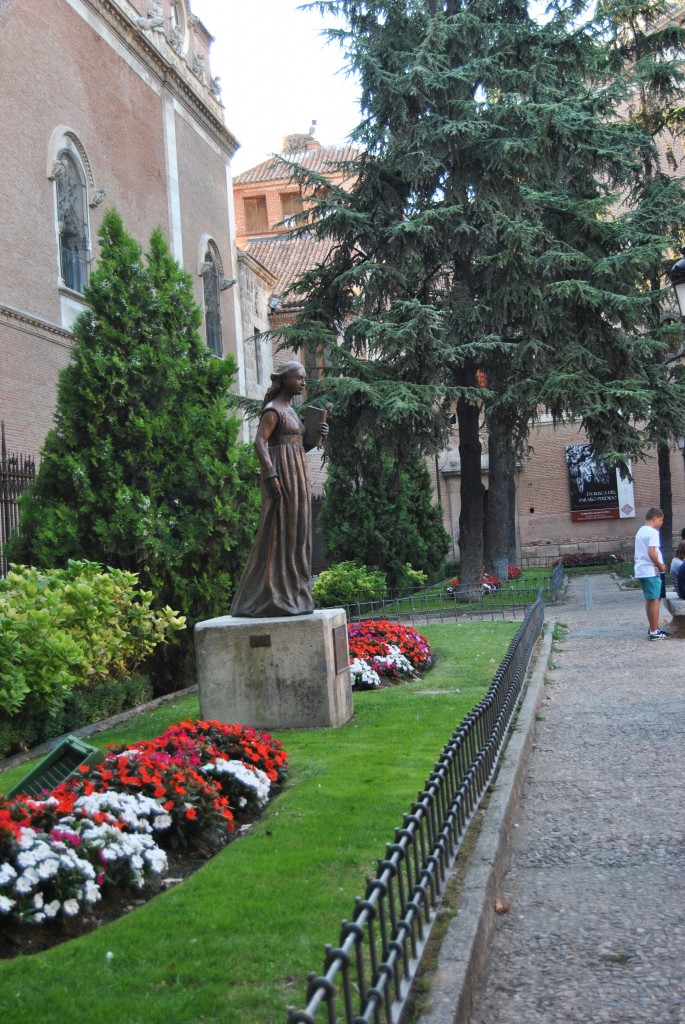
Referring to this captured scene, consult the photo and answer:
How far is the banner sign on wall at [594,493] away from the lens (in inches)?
1468

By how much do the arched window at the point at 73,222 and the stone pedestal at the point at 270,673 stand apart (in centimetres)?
1577

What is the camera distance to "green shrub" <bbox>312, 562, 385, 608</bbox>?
65.9 feet

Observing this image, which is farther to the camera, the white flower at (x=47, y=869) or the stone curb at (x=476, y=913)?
the white flower at (x=47, y=869)

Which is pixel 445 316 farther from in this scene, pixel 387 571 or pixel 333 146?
pixel 333 146

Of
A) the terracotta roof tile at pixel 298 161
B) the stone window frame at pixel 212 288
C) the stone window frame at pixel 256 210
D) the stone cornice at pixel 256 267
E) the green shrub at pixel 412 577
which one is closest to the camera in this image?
the green shrub at pixel 412 577

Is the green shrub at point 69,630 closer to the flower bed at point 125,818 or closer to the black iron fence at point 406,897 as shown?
the flower bed at point 125,818

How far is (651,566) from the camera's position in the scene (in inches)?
526

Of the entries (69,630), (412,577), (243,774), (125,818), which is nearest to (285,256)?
(412,577)

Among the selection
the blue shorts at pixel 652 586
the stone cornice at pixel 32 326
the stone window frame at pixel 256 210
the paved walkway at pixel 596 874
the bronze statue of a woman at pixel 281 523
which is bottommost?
the paved walkway at pixel 596 874

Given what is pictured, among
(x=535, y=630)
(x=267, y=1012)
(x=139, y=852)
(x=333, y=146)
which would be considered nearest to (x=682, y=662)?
(x=535, y=630)

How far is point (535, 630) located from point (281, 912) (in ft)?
31.6

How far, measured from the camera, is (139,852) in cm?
450

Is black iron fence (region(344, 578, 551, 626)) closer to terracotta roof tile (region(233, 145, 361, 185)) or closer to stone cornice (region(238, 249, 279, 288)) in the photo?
stone cornice (region(238, 249, 279, 288))

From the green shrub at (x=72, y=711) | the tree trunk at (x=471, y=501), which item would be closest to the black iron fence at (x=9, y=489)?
the green shrub at (x=72, y=711)
